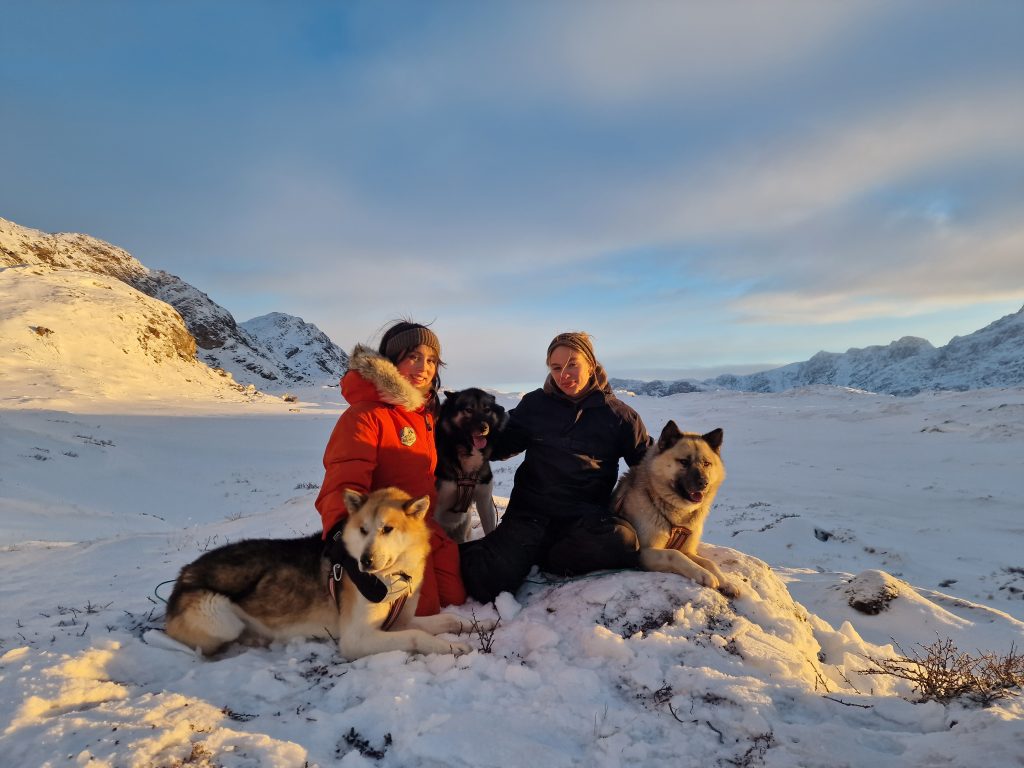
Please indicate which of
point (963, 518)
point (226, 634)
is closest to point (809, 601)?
point (226, 634)

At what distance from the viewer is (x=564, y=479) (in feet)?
16.3

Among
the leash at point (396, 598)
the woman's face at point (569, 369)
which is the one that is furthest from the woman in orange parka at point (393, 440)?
the woman's face at point (569, 369)

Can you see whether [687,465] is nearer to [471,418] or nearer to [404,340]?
[471,418]

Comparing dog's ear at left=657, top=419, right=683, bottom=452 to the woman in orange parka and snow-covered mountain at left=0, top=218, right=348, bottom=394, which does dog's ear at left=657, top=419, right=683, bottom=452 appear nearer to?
the woman in orange parka

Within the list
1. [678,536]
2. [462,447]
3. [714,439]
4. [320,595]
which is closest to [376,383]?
[462,447]

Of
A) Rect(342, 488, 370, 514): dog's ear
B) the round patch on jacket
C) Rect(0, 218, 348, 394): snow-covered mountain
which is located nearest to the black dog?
the round patch on jacket

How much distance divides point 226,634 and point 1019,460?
19.6 metres

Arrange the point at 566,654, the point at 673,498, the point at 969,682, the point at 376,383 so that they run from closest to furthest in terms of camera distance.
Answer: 1. the point at 969,682
2. the point at 566,654
3. the point at 376,383
4. the point at 673,498

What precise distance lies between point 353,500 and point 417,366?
155 centimetres

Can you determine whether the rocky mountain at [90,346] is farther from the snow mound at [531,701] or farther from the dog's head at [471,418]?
the snow mound at [531,701]

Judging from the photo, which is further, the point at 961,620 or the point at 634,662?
the point at 961,620

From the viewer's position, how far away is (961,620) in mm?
5219

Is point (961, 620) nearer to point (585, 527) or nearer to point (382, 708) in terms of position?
point (585, 527)

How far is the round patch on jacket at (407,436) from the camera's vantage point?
4.60 metres
